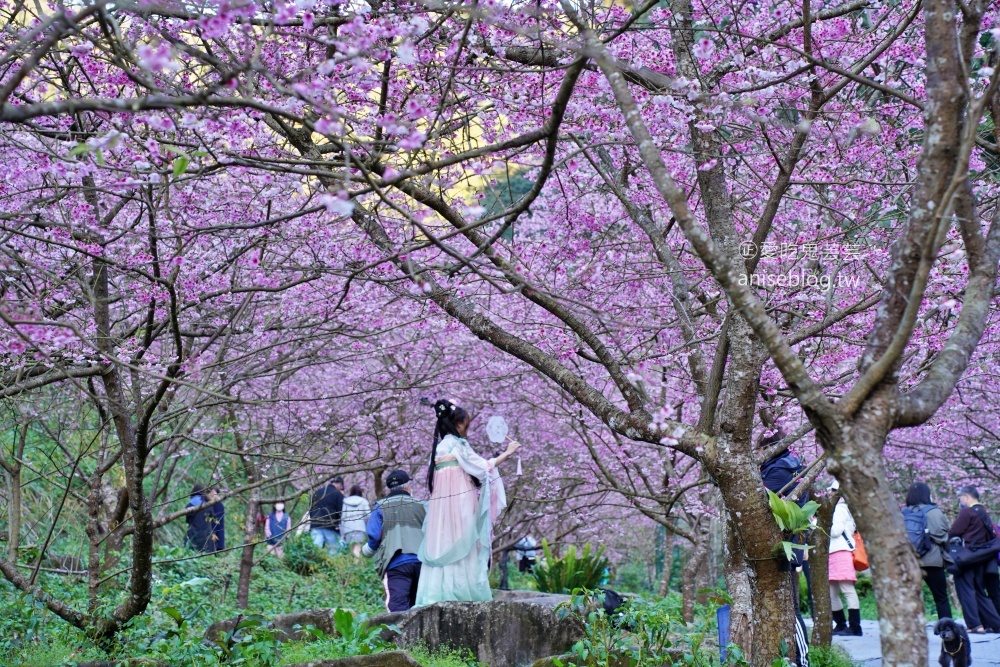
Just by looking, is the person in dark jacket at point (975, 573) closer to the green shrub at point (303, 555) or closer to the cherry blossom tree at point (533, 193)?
the cherry blossom tree at point (533, 193)

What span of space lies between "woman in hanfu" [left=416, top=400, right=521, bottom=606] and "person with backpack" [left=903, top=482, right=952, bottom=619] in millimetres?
4229

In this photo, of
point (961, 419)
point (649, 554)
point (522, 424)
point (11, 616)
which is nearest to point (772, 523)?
point (11, 616)

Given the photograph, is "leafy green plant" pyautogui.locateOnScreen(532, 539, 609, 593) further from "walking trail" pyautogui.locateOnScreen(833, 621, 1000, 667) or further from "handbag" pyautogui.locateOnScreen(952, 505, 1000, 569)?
"handbag" pyautogui.locateOnScreen(952, 505, 1000, 569)

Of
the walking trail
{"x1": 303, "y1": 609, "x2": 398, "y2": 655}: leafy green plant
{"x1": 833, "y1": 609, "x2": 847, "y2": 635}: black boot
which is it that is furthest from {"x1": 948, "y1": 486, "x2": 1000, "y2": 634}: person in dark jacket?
{"x1": 303, "y1": 609, "x2": 398, "y2": 655}: leafy green plant

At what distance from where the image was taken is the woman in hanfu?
739 cm

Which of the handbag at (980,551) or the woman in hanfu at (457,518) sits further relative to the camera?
the handbag at (980,551)

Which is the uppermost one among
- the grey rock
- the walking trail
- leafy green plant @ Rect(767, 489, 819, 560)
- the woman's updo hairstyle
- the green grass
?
the woman's updo hairstyle

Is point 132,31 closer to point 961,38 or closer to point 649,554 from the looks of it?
point 961,38

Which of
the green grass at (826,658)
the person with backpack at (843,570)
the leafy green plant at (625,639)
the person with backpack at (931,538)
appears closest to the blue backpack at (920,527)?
the person with backpack at (931,538)

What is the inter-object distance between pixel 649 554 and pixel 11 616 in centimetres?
1818

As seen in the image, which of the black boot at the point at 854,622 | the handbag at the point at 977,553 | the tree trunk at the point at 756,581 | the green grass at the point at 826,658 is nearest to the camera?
the tree trunk at the point at 756,581

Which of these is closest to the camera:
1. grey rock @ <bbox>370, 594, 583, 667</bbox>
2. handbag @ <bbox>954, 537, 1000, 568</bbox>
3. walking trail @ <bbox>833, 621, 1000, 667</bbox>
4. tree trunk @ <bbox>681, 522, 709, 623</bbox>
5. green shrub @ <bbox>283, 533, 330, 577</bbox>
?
grey rock @ <bbox>370, 594, 583, 667</bbox>

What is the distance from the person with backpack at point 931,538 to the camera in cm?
921

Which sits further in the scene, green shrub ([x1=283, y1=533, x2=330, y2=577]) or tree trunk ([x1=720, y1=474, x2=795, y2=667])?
green shrub ([x1=283, y1=533, x2=330, y2=577])
